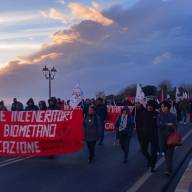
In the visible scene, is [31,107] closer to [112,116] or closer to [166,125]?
[166,125]

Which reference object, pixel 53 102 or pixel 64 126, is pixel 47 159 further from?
pixel 53 102

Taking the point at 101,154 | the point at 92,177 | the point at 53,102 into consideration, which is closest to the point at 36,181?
the point at 92,177

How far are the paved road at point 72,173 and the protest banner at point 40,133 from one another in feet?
1.19

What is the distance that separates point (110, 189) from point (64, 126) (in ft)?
19.3

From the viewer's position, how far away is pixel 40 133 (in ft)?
59.7

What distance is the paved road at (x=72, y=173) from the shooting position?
1293cm

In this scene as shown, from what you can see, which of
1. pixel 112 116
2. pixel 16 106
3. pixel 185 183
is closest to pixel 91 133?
pixel 185 183

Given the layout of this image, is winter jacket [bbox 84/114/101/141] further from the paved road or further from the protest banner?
the paved road

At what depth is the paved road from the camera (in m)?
12.9

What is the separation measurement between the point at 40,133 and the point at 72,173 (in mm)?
3155

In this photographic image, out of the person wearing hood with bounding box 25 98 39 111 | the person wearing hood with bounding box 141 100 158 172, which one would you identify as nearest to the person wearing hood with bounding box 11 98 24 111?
the person wearing hood with bounding box 25 98 39 111

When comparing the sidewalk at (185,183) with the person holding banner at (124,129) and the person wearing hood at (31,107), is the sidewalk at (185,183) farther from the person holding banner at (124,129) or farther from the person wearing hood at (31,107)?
the person wearing hood at (31,107)

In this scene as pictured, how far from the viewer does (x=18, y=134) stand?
Answer: 18.2 m

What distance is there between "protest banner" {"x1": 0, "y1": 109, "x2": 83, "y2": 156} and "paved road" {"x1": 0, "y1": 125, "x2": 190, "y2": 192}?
363 millimetres
